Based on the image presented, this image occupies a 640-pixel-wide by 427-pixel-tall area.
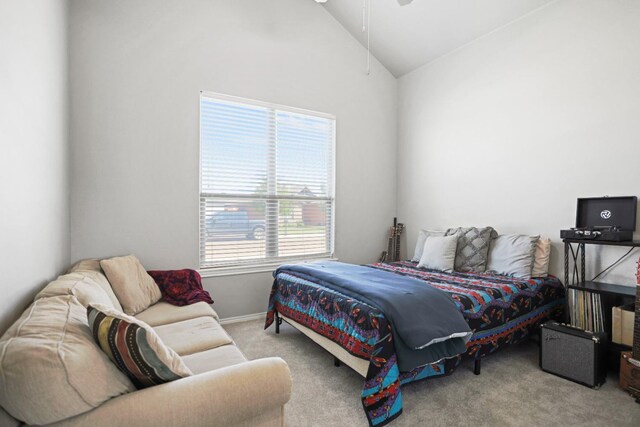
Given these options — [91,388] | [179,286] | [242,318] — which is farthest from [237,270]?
[91,388]

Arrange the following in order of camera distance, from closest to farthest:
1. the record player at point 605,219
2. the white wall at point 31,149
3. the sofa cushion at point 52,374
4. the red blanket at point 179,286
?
the sofa cushion at point 52,374, the white wall at point 31,149, the record player at point 605,219, the red blanket at point 179,286

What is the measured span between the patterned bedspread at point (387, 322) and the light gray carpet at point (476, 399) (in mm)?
163

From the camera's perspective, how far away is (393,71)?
191 inches

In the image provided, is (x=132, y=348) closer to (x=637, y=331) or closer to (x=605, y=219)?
(x=637, y=331)

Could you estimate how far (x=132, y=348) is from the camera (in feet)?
3.68

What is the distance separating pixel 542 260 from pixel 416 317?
6.20ft

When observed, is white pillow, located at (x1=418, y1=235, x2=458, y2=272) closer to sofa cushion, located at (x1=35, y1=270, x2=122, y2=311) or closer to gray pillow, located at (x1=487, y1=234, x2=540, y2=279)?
gray pillow, located at (x1=487, y1=234, x2=540, y2=279)

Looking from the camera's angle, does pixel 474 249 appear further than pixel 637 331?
Yes

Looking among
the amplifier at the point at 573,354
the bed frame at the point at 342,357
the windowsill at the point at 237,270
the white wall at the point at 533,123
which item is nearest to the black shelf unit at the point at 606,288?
the white wall at the point at 533,123

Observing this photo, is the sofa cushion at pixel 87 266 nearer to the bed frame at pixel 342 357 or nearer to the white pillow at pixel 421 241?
the bed frame at pixel 342 357

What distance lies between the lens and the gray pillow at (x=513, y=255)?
3074 millimetres

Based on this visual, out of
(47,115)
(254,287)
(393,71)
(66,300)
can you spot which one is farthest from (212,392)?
(393,71)

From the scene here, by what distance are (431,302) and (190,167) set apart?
2.68 m

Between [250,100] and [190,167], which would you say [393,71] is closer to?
[250,100]
